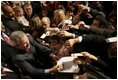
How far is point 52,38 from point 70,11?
39 cm

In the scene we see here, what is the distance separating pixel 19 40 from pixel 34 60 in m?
0.27

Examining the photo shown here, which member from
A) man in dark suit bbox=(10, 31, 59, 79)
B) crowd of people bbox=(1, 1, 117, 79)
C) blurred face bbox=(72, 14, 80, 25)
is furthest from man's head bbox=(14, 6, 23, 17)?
blurred face bbox=(72, 14, 80, 25)

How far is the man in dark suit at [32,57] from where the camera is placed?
390 centimetres

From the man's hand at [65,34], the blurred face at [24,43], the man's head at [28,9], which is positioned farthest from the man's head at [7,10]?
→ the man's hand at [65,34]

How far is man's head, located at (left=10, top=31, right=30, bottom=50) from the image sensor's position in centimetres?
393

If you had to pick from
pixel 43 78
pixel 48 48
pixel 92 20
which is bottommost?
pixel 43 78

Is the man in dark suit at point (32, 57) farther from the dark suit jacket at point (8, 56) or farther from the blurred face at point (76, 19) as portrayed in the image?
the blurred face at point (76, 19)

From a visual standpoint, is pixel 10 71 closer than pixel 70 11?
Yes

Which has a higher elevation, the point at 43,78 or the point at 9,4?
the point at 9,4

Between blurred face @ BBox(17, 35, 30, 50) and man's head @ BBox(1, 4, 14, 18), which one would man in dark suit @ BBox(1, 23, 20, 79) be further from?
man's head @ BBox(1, 4, 14, 18)

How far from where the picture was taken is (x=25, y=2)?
4086mm

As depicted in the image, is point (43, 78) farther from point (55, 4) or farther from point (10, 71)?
point (55, 4)

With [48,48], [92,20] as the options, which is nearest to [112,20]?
[92,20]

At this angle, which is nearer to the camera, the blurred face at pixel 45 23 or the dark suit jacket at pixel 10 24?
the dark suit jacket at pixel 10 24
